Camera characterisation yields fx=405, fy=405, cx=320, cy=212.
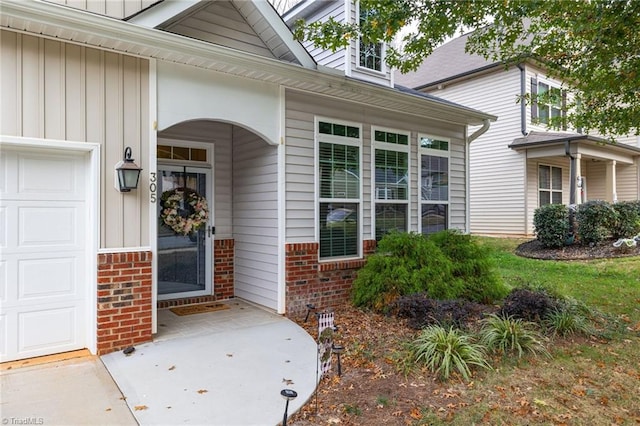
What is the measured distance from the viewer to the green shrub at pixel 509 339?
4.20m

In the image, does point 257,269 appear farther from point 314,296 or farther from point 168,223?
point 168,223

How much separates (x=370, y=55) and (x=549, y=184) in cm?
963

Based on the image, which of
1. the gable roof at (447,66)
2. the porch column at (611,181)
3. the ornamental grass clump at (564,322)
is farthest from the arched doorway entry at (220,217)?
the porch column at (611,181)

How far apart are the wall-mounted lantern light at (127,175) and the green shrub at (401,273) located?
131 inches

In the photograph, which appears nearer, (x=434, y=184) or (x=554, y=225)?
(x=434, y=184)

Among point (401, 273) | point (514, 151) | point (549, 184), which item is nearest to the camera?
point (401, 273)

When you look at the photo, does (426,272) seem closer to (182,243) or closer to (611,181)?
(182,243)

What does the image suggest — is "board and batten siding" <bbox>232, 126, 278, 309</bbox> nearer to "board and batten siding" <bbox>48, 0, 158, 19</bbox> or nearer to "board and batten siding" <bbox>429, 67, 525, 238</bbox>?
"board and batten siding" <bbox>48, 0, 158, 19</bbox>

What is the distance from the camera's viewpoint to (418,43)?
→ 18.2 feet

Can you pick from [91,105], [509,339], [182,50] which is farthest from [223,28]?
[509,339]

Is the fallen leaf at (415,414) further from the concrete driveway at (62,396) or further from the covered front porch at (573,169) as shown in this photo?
the covered front porch at (573,169)

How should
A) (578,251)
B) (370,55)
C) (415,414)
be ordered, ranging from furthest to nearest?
(578,251), (370,55), (415,414)

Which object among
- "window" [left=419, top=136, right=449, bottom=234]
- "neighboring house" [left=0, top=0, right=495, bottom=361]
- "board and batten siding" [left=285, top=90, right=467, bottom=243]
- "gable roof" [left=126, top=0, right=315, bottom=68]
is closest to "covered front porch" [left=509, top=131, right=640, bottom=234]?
"window" [left=419, top=136, right=449, bottom=234]

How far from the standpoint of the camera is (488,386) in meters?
3.53
